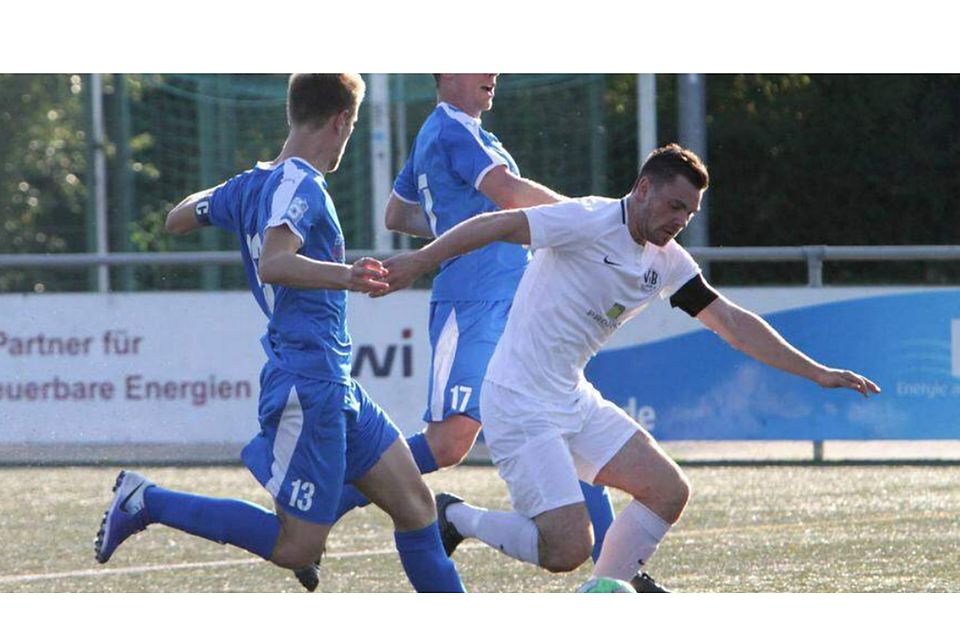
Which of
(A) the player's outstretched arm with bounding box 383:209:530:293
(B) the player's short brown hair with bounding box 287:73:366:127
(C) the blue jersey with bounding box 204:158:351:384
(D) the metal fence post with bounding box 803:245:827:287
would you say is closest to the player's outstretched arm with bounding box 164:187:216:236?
(C) the blue jersey with bounding box 204:158:351:384

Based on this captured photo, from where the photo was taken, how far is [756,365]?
38.2ft

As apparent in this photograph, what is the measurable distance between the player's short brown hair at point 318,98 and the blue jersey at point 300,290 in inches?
6.3

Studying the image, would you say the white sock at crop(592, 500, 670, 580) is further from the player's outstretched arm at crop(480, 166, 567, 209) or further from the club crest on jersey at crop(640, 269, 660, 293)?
the player's outstretched arm at crop(480, 166, 567, 209)

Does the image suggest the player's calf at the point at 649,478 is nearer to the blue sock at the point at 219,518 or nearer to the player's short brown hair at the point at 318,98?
the blue sock at the point at 219,518

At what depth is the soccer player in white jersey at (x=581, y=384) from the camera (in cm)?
571

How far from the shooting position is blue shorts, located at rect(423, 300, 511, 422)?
6.61m

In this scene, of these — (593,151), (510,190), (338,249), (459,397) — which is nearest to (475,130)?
(510,190)

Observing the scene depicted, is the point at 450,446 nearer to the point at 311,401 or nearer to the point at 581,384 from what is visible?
the point at 581,384

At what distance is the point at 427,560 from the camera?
18.7 ft

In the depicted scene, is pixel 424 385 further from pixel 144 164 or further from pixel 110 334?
→ pixel 144 164

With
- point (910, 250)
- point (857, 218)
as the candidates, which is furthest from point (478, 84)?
point (857, 218)

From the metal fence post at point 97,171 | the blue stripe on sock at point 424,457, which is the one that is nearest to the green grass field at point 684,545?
the blue stripe on sock at point 424,457

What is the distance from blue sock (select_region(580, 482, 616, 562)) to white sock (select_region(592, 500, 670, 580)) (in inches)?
19.6

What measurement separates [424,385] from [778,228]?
12.0 m
